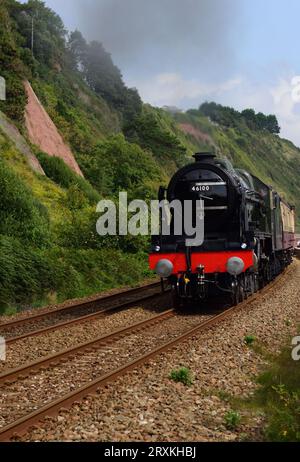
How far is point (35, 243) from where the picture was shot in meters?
18.8

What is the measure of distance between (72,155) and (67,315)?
28.6m

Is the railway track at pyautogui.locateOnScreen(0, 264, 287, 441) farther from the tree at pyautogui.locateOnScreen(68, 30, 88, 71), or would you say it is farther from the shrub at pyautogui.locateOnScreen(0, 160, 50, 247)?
the tree at pyautogui.locateOnScreen(68, 30, 88, 71)

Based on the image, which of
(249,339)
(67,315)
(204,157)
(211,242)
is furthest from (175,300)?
(249,339)

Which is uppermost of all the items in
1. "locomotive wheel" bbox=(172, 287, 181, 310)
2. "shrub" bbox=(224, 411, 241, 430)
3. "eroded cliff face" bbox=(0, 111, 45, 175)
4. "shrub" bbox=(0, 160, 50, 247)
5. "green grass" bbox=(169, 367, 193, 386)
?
"eroded cliff face" bbox=(0, 111, 45, 175)

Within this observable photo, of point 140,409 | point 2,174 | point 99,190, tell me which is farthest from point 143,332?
point 99,190

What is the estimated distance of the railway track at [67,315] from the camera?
11074 millimetres

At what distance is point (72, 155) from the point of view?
133ft

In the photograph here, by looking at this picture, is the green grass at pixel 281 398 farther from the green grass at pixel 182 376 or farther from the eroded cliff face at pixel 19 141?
the eroded cliff face at pixel 19 141

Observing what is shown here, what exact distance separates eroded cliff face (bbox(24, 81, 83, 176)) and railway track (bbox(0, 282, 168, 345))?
21.4 m

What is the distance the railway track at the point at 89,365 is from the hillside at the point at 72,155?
5141 mm

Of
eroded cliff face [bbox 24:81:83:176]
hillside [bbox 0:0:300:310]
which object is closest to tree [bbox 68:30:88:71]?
hillside [bbox 0:0:300:310]

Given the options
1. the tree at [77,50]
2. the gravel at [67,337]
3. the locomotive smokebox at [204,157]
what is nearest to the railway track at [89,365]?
the gravel at [67,337]

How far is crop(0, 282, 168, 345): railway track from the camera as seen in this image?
11.1 meters

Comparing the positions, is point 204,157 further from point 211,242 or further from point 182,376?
point 182,376
